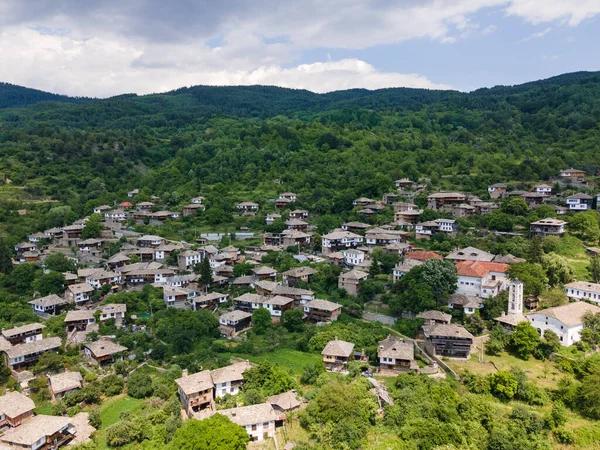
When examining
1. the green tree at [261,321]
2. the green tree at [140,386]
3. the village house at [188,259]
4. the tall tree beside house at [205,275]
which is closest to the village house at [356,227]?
the village house at [188,259]

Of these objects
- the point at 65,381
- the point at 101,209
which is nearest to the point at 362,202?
the point at 101,209

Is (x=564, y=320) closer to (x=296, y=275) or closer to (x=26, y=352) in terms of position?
(x=296, y=275)

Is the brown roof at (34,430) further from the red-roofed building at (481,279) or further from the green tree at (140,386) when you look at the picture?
the red-roofed building at (481,279)

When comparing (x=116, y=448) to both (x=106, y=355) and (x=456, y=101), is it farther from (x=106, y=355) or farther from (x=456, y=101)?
(x=456, y=101)

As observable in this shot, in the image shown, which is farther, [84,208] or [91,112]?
[91,112]

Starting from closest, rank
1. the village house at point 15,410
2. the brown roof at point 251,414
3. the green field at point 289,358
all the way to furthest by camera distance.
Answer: the brown roof at point 251,414
the village house at point 15,410
the green field at point 289,358

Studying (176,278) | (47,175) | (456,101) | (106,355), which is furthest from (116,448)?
(456,101)

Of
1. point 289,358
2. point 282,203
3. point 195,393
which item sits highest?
point 282,203
